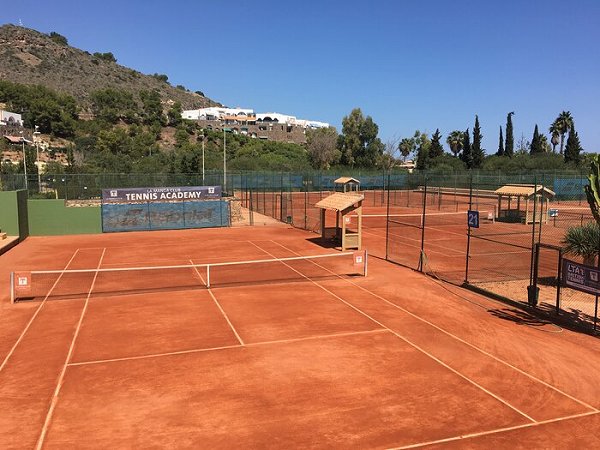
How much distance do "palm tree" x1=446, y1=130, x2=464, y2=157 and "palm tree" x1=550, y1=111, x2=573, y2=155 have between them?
20.9 meters

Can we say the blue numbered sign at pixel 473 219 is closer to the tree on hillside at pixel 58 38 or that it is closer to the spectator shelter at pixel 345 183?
the spectator shelter at pixel 345 183

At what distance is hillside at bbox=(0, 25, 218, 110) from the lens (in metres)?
144

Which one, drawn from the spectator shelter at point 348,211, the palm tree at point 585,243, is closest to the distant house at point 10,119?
the spectator shelter at point 348,211

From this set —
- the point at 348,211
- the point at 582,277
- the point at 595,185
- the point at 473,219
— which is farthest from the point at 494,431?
the point at 348,211

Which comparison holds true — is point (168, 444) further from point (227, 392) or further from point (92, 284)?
point (92, 284)

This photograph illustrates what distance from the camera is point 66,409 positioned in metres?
9.40

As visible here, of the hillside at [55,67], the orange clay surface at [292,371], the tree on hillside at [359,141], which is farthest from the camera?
the hillside at [55,67]

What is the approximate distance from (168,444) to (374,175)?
7593 cm

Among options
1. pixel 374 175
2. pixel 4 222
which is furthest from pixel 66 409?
pixel 374 175

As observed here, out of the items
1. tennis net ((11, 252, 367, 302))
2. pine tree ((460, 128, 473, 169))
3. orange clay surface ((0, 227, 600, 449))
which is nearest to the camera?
orange clay surface ((0, 227, 600, 449))

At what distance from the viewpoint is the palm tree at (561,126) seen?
10081 cm

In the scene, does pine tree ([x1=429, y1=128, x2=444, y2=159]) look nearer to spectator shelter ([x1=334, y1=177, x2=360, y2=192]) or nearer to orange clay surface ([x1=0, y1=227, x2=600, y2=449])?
spectator shelter ([x1=334, y1=177, x2=360, y2=192])

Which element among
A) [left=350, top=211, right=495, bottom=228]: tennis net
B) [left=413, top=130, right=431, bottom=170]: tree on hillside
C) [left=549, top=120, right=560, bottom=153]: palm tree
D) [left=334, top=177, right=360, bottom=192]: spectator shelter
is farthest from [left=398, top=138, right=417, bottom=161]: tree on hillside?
[left=350, top=211, right=495, bottom=228]: tennis net

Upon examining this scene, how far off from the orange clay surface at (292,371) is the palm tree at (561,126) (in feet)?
321
